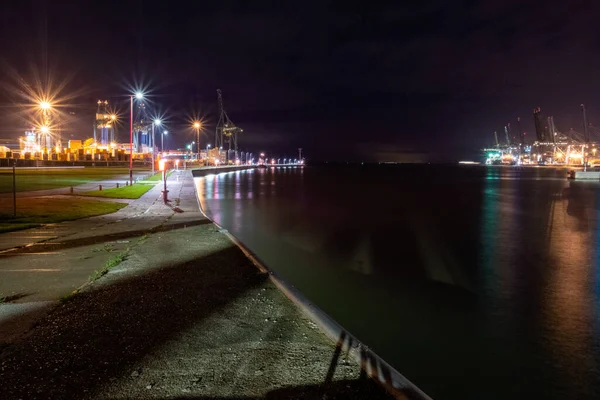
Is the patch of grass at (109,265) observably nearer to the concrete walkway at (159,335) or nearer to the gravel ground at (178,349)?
the concrete walkway at (159,335)

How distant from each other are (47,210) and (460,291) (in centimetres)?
1743

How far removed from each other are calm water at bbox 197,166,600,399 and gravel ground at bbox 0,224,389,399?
7.02 feet

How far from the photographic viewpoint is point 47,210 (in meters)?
20.4

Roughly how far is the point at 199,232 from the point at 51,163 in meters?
77.2

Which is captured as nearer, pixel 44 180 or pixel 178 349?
pixel 178 349

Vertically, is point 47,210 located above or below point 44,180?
below

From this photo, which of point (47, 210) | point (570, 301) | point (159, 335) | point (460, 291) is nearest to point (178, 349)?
point (159, 335)

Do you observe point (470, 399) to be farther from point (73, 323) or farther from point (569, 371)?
point (73, 323)

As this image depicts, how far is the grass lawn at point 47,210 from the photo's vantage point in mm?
16547

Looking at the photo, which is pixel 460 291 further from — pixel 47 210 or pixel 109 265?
pixel 47 210

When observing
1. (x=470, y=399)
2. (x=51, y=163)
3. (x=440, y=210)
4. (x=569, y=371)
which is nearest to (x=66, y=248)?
(x=470, y=399)

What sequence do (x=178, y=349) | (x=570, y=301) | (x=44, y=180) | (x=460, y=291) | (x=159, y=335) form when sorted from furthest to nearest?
1. (x=44, y=180)
2. (x=460, y=291)
3. (x=570, y=301)
4. (x=159, y=335)
5. (x=178, y=349)

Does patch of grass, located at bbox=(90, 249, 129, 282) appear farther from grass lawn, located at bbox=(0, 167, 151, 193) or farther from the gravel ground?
grass lawn, located at bbox=(0, 167, 151, 193)

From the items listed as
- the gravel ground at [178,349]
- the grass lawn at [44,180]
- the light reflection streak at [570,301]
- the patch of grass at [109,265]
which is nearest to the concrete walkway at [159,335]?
the gravel ground at [178,349]
